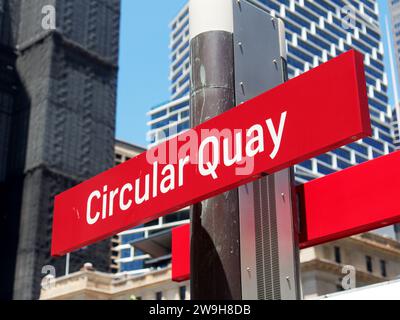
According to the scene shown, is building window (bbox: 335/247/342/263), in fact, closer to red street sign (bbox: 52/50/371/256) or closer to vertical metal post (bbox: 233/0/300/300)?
vertical metal post (bbox: 233/0/300/300)

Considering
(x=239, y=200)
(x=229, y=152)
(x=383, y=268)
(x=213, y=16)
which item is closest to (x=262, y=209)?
(x=239, y=200)

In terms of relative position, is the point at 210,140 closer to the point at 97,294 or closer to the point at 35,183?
the point at 97,294

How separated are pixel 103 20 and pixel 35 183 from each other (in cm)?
4158

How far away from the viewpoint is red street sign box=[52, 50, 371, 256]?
6.53m

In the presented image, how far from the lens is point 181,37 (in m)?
194

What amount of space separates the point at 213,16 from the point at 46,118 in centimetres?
14177

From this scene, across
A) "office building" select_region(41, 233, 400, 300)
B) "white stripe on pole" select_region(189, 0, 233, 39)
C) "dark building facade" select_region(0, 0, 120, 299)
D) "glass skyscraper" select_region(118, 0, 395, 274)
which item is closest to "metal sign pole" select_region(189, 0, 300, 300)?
"white stripe on pole" select_region(189, 0, 233, 39)

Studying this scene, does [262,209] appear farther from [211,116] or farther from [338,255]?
[338,255]

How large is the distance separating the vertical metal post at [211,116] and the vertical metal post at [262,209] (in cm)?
12

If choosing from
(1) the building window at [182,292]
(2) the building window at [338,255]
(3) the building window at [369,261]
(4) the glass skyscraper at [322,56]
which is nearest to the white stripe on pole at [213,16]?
(2) the building window at [338,255]

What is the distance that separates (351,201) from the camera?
332 inches

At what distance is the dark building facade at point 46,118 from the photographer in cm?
14050

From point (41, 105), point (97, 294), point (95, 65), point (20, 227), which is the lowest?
point (97, 294)
